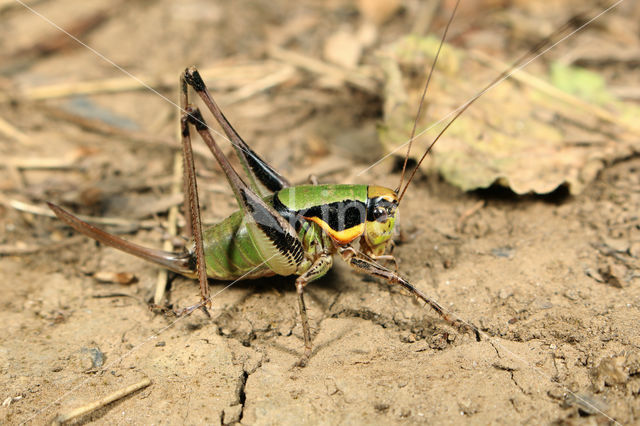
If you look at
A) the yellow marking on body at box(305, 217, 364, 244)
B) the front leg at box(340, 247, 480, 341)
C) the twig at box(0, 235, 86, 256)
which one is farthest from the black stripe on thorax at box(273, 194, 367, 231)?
the twig at box(0, 235, 86, 256)

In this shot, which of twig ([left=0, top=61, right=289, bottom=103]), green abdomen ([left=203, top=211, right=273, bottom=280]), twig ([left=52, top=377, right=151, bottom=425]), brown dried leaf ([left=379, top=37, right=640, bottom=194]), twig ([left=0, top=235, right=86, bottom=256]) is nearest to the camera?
twig ([left=52, top=377, right=151, bottom=425])

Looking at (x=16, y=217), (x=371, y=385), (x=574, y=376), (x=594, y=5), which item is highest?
(x=594, y=5)

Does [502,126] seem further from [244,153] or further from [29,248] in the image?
[29,248]

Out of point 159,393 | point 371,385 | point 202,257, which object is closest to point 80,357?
point 159,393

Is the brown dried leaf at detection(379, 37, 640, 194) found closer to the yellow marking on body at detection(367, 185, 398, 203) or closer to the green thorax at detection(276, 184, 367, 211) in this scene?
the yellow marking on body at detection(367, 185, 398, 203)

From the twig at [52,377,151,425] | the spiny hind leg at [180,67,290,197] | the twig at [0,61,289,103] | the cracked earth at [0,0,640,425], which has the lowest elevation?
the twig at [52,377,151,425]

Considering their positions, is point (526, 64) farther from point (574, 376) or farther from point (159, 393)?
point (159, 393)

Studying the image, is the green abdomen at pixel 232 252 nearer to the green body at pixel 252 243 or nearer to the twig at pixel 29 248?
the green body at pixel 252 243
